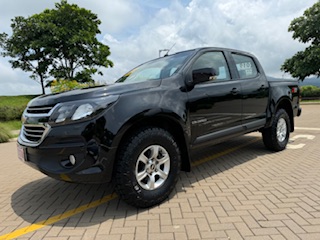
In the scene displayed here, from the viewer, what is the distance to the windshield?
12.5 feet

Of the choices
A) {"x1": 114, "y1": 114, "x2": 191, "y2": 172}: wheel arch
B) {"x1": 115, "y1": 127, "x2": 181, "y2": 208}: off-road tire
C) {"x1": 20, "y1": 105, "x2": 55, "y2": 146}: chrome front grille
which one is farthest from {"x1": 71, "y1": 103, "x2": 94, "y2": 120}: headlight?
{"x1": 115, "y1": 127, "x2": 181, "y2": 208}: off-road tire

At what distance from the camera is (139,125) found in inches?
123

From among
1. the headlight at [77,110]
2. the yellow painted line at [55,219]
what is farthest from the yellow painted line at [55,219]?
the headlight at [77,110]

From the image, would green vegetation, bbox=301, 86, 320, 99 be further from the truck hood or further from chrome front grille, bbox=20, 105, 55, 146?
chrome front grille, bbox=20, 105, 55, 146

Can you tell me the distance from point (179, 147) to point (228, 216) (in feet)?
3.51

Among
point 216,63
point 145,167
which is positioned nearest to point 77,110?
point 145,167

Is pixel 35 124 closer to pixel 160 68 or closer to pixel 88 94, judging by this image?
pixel 88 94

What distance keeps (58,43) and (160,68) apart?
2871cm

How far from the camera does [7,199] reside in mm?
3744

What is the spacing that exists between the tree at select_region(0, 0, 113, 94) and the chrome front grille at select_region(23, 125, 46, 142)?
27.3 m

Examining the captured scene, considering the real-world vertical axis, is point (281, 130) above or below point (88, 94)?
below

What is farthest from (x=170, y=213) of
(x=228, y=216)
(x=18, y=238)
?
(x=18, y=238)

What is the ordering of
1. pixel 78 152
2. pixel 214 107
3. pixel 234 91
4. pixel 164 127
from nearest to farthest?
pixel 78 152 → pixel 164 127 → pixel 214 107 → pixel 234 91

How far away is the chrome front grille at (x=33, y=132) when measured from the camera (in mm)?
2919
